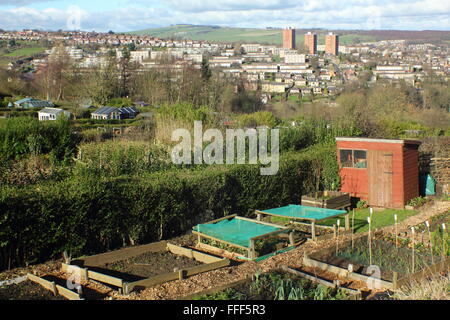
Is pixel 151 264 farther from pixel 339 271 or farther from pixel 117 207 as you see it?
pixel 339 271

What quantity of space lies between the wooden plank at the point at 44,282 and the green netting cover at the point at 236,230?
3.40 meters

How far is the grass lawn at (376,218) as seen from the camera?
12330 mm

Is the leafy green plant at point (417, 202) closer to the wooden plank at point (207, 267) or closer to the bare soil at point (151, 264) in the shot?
the wooden plank at point (207, 267)

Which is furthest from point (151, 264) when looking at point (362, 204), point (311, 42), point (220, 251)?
point (311, 42)

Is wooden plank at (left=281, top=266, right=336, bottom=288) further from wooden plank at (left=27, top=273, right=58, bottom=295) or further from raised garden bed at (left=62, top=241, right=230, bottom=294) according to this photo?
wooden plank at (left=27, top=273, right=58, bottom=295)

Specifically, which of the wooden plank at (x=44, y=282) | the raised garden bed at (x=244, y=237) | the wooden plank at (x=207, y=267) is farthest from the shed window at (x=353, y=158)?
the wooden plank at (x=44, y=282)

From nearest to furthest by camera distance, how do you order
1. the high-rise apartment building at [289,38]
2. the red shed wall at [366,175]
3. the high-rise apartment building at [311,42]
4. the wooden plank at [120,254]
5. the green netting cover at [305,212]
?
1. the wooden plank at [120,254]
2. the green netting cover at [305,212]
3. the red shed wall at [366,175]
4. the high-rise apartment building at [311,42]
5. the high-rise apartment building at [289,38]

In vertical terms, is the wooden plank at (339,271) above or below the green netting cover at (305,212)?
below

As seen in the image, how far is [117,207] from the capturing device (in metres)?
9.75

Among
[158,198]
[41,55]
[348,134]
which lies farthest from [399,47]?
[158,198]

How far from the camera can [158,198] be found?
10.4 meters

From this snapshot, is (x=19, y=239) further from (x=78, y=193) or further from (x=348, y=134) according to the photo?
(x=348, y=134)

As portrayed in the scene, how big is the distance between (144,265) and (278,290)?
2868 mm

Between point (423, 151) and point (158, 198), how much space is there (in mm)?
10737
